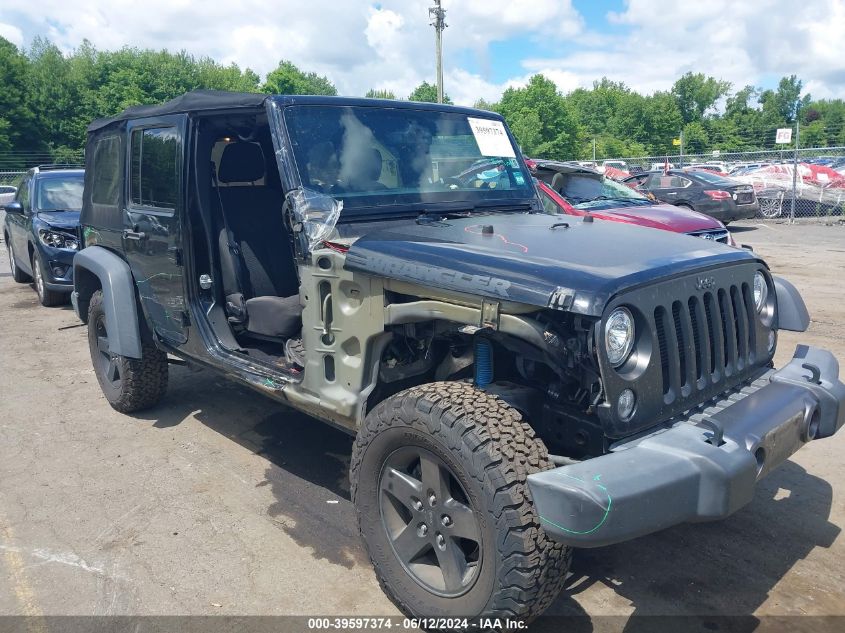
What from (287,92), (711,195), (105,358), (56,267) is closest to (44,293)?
(56,267)

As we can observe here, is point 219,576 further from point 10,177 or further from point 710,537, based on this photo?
point 10,177

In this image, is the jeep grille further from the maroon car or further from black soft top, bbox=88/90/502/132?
the maroon car

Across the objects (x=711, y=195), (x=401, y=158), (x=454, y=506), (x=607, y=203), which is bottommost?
(x=454, y=506)

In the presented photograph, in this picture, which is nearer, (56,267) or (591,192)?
(56,267)

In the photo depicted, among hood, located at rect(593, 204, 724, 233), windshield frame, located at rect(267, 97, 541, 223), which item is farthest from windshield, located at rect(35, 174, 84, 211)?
windshield frame, located at rect(267, 97, 541, 223)

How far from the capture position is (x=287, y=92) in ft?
176

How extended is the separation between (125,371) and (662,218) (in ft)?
20.8

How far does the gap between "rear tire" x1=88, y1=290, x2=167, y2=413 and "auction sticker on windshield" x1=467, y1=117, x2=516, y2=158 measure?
2.60 meters

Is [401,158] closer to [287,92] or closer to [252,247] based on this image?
[252,247]

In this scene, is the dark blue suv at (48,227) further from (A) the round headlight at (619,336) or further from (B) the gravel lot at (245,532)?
(A) the round headlight at (619,336)

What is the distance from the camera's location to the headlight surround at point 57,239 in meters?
8.75

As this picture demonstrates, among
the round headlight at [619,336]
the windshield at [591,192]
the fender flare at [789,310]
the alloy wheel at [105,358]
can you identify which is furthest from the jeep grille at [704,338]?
the windshield at [591,192]

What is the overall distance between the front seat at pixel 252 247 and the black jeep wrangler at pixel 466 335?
0.01m

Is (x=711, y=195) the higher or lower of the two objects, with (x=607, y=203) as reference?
lower
